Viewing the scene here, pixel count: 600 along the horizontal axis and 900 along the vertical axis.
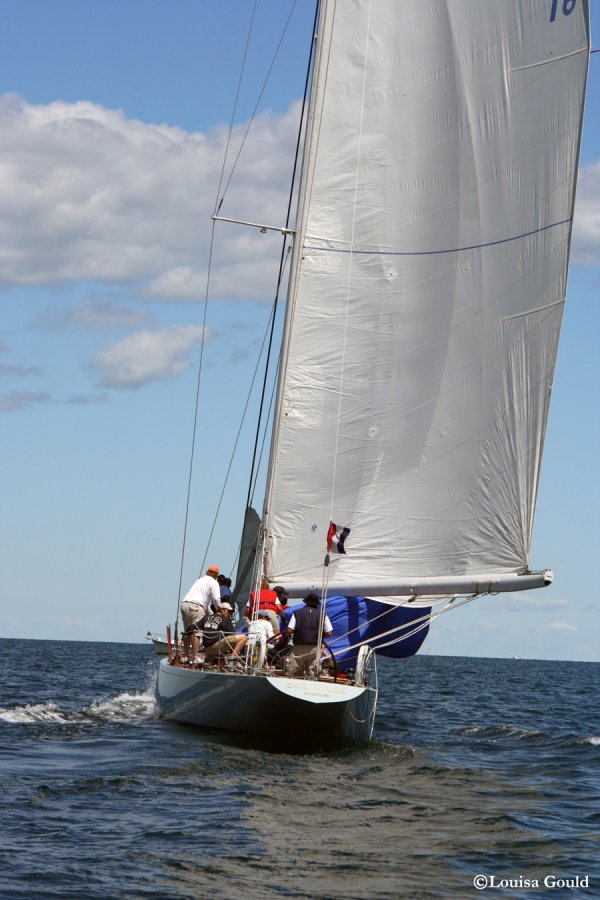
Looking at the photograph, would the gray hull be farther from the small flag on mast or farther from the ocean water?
the small flag on mast

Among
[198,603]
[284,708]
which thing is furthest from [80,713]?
[284,708]

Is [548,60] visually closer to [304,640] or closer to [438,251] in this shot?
[438,251]

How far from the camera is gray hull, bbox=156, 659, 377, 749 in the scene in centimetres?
1520

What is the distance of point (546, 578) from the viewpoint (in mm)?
16891

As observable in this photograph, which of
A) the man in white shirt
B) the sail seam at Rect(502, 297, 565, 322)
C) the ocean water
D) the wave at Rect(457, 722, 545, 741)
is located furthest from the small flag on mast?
the wave at Rect(457, 722, 545, 741)

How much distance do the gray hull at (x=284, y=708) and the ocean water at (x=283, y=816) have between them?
29 centimetres

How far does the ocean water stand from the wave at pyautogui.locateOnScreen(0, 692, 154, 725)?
17cm

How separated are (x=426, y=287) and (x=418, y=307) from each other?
320 mm

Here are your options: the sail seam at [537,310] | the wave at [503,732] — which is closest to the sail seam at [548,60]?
the sail seam at [537,310]

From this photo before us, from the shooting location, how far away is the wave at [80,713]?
19.9m

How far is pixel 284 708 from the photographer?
15.2m

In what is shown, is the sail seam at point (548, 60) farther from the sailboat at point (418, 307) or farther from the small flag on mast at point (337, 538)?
the small flag on mast at point (337, 538)

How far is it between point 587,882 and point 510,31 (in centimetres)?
1246

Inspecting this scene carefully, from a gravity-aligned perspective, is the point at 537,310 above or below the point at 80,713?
above
